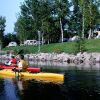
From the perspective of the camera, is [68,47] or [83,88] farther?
[68,47]

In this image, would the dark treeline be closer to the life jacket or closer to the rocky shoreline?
the rocky shoreline

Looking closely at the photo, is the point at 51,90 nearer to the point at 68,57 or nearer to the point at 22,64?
the point at 22,64

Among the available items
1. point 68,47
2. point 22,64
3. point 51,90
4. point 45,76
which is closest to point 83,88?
point 51,90

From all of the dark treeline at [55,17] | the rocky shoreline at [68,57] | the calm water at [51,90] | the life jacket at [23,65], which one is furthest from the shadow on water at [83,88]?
the dark treeline at [55,17]

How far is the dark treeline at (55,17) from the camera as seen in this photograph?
279 feet

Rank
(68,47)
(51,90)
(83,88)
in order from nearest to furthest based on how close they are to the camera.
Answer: (51,90), (83,88), (68,47)

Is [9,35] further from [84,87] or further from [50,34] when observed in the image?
[84,87]

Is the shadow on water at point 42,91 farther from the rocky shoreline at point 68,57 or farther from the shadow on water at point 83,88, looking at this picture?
the rocky shoreline at point 68,57

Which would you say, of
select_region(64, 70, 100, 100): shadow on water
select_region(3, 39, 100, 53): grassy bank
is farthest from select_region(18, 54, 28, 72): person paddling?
select_region(3, 39, 100, 53): grassy bank

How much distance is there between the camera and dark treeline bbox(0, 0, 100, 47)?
8494 cm

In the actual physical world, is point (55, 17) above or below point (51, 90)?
above

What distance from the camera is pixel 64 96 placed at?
Answer: 90.3ft

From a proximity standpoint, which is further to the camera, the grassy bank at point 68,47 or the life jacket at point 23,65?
the grassy bank at point 68,47

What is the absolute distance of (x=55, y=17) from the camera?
309ft
